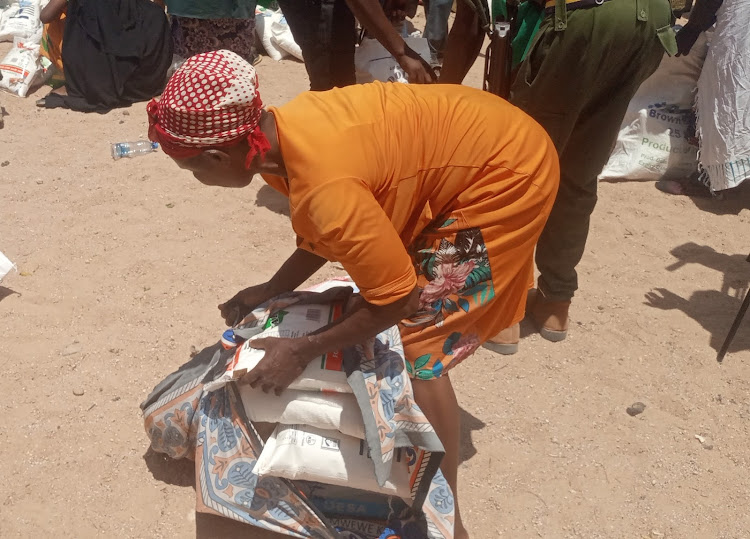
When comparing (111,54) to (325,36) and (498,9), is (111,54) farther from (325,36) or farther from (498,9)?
(498,9)

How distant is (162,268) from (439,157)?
1.99 metres

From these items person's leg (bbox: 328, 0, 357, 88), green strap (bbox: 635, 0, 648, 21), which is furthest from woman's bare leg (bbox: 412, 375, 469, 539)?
person's leg (bbox: 328, 0, 357, 88)

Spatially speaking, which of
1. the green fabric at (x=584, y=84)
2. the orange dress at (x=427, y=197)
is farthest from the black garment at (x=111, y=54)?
the orange dress at (x=427, y=197)

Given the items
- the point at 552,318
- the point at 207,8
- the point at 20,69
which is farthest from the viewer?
the point at 20,69

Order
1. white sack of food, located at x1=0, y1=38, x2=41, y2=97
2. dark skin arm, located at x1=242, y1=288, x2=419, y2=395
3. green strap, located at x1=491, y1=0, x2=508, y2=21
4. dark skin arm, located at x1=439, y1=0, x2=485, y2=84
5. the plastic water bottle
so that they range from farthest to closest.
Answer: white sack of food, located at x1=0, y1=38, x2=41, y2=97
the plastic water bottle
dark skin arm, located at x1=439, y1=0, x2=485, y2=84
green strap, located at x1=491, y1=0, x2=508, y2=21
dark skin arm, located at x1=242, y1=288, x2=419, y2=395

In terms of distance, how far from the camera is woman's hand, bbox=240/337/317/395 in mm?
1908

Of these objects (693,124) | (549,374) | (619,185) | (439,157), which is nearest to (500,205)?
(439,157)

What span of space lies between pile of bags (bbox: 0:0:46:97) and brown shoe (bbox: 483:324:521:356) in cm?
425

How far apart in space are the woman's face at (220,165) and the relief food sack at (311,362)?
1.69ft

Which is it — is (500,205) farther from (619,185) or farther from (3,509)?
(619,185)

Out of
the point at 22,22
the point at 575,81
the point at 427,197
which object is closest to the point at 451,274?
the point at 427,197

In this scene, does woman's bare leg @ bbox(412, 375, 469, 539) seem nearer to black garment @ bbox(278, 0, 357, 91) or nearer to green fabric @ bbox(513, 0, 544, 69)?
green fabric @ bbox(513, 0, 544, 69)

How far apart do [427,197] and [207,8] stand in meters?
2.81

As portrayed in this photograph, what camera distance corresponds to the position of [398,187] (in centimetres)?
180
